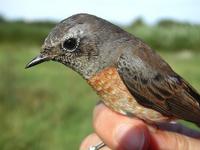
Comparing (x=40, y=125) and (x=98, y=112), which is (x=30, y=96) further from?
(x=98, y=112)

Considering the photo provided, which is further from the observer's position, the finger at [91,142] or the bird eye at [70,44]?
the finger at [91,142]

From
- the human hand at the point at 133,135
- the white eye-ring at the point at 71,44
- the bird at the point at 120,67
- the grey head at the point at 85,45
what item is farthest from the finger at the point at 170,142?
the white eye-ring at the point at 71,44

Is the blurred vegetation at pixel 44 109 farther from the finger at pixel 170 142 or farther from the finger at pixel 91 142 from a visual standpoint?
the finger at pixel 170 142

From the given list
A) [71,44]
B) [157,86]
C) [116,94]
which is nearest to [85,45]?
[71,44]

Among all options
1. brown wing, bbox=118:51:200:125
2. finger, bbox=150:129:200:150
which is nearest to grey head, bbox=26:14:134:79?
brown wing, bbox=118:51:200:125

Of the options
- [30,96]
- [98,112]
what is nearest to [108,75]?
[98,112]

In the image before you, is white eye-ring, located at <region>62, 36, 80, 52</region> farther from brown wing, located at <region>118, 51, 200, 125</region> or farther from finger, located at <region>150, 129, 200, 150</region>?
finger, located at <region>150, 129, 200, 150</region>

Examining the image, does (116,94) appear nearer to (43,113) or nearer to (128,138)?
(128,138)
